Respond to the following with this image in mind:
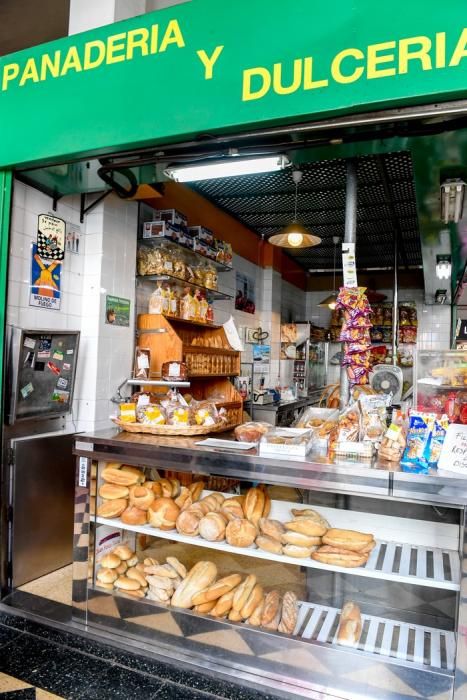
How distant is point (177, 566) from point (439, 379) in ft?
8.54

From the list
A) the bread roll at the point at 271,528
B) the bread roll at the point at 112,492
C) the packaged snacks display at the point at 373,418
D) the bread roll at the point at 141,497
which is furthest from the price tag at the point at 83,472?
the packaged snacks display at the point at 373,418

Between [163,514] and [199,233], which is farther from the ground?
[199,233]

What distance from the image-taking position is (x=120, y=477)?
8.68 ft

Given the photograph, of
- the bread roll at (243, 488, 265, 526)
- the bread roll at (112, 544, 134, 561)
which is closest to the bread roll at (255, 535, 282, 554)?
the bread roll at (243, 488, 265, 526)

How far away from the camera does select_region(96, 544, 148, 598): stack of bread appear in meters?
2.54

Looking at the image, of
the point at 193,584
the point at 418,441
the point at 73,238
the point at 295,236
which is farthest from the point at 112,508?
the point at 295,236

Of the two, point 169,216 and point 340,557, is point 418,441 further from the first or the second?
point 169,216

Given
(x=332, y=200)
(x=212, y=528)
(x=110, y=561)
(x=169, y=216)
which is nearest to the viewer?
(x=212, y=528)

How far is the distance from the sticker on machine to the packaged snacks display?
7.12 feet

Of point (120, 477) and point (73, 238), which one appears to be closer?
point (120, 477)

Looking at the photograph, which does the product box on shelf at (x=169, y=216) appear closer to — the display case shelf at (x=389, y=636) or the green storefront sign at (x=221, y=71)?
the green storefront sign at (x=221, y=71)

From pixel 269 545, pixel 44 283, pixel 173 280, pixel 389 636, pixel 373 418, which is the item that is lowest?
pixel 389 636

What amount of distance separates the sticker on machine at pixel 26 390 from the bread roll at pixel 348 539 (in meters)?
2.14

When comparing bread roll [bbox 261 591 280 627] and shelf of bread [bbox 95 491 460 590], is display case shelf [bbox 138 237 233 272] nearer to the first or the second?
shelf of bread [bbox 95 491 460 590]
